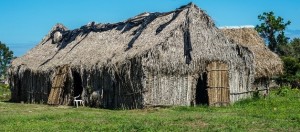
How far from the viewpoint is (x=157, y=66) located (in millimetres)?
20922

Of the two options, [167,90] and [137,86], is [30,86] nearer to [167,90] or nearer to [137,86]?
[137,86]

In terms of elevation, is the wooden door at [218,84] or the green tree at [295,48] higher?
the green tree at [295,48]

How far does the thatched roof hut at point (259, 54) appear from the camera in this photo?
29609 mm

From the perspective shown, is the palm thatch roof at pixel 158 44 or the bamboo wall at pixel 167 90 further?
the palm thatch roof at pixel 158 44

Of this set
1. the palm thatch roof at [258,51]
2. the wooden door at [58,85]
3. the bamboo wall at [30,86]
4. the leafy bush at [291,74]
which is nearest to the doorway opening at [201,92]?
the wooden door at [58,85]

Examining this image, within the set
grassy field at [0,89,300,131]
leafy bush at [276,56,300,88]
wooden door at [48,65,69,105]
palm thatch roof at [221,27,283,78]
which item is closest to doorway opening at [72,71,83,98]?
wooden door at [48,65,69,105]

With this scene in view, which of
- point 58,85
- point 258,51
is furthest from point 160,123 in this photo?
point 258,51

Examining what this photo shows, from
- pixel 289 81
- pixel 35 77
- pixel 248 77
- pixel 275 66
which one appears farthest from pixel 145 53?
pixel 289 81

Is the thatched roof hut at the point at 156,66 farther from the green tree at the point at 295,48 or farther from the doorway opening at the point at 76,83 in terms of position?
the green tree at the point at 295,48

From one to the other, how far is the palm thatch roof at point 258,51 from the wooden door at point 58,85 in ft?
30.3

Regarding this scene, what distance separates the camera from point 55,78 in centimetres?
2628

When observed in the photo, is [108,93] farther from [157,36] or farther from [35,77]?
[35,77]

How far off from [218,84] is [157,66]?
9.71 ft

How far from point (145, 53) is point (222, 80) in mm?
3724
